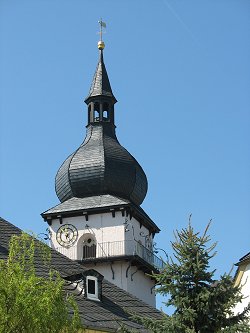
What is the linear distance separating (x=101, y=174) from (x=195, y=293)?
1210 inches

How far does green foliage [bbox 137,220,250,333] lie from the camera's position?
47.4 feet

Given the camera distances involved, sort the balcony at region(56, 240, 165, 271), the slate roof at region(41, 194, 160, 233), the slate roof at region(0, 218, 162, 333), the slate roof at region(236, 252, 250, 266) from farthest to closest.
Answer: the slate roof at region(41, 194, 160, 233) → the balcony at region(56, 240, 165, 271) → the slate roof at region(236, 252, 250, 266) → the slate roof at region(0, 218, 162, 333)

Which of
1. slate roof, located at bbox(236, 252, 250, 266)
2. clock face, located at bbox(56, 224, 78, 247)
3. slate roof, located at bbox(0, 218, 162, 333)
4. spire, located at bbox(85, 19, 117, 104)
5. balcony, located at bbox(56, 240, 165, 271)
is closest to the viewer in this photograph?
Answer: slate roof, located at bbox(0, 218, 162, 333)

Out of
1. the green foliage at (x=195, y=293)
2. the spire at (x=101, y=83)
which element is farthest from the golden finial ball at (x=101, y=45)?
the green foliage at (x=195, y=293)

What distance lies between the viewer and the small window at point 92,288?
22.8 m

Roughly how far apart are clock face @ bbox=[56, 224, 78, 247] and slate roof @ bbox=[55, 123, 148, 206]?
1.99 m

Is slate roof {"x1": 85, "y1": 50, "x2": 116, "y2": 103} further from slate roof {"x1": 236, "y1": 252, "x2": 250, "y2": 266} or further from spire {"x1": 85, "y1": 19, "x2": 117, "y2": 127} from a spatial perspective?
slate roof {"x1": 236, "y1": 252, "x2": 250, "y2": 266}

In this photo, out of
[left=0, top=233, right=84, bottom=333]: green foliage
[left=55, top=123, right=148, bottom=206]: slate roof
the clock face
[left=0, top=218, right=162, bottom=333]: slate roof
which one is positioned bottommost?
[left=0, top=233, right=84, bottom=333]: green foliage

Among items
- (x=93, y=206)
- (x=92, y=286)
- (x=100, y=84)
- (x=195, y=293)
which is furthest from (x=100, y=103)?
(x=195, y=293)

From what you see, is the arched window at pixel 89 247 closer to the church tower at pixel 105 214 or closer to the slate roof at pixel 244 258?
the church tower at pixel 105 214

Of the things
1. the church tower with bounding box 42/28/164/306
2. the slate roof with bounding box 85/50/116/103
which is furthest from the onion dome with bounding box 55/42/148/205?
the slate roof with bounding box 85/50/116/103

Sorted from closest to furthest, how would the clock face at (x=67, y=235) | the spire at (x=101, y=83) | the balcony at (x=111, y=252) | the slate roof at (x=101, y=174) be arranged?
the balcony at (x=111, y=252)
the clock face at (x=67, y=235)
the slate roof at (x=101, y=174)
the spire at (x=101, y=83)

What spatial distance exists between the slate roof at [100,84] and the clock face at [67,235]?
343 inches

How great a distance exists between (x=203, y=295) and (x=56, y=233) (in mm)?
30393
